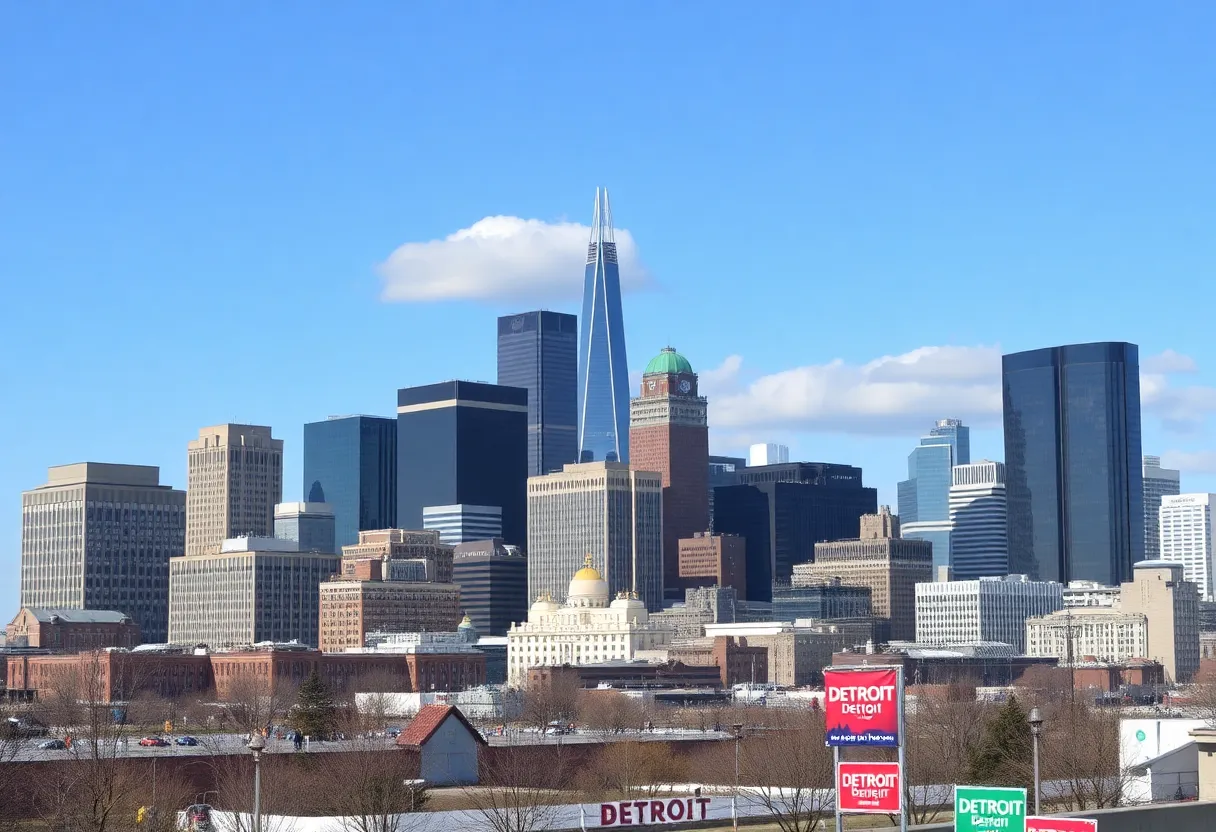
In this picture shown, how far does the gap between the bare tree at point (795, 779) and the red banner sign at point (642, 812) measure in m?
3.98

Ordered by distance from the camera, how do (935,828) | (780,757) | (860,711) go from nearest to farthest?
(860,711) < (935,828) < (780,757)

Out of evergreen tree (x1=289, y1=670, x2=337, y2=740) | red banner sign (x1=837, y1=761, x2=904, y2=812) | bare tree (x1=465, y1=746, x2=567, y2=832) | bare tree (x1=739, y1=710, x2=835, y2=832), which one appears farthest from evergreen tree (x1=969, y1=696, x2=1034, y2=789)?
evergreen tree (x1=289, y1=670, x2=337, y2=740)

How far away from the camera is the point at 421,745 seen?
119 m

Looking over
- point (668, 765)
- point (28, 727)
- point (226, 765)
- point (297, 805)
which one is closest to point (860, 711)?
point (297, 805)

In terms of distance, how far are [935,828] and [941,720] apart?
84334 mm

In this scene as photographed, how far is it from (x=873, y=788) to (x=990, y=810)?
3.66 meters

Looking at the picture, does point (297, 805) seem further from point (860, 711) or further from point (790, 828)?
point (860, 711)

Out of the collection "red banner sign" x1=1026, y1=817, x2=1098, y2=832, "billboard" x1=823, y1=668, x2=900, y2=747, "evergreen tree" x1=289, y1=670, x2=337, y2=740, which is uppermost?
"billboard" x1=823, y1=668, x2=900, y2=747

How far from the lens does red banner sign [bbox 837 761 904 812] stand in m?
48.9

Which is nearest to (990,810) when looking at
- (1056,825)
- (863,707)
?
(1056,825)

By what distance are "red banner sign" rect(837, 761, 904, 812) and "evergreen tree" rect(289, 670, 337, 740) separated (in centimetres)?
10019

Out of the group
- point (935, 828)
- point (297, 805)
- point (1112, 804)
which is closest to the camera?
point (935, 828)

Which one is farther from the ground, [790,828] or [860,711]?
[860,711]

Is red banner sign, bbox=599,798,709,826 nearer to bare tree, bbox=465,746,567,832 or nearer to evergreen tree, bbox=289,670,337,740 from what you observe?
bare tree, bbox=465,746,567,832
